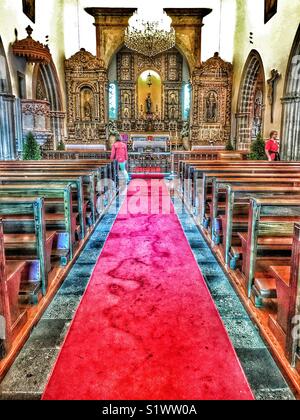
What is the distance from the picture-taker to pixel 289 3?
9703 millimetres

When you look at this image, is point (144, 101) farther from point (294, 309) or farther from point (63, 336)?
point (294, 309)

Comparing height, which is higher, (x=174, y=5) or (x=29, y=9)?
(x=174, y=5)

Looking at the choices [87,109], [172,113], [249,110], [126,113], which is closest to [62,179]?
[249,110]

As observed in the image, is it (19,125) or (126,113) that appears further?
(126,113)

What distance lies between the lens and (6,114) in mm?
9375

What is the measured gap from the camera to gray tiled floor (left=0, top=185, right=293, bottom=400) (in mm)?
1848

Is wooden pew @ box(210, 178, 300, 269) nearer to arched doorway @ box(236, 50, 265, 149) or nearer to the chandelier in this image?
the chandelier

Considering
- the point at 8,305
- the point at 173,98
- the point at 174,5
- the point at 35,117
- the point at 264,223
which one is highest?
the point at 174,5

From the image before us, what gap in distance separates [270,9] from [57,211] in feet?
35.3

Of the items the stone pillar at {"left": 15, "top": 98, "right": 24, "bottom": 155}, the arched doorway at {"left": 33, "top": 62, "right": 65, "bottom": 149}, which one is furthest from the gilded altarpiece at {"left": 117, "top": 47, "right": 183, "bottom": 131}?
the stone pillar at {"left": 15, "top": 98, "right": 24, "bottom": 155}

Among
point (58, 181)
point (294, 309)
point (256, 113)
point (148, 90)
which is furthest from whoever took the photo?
point (148, 90)

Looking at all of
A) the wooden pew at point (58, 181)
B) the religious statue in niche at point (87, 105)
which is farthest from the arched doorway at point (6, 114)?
the religious statue in niche at point (87, 105)

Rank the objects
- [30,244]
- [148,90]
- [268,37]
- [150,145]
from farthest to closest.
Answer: [148,90]
[150,145]
[268,37]
[30,244]

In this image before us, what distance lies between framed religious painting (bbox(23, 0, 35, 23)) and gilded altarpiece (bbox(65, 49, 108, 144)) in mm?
3696
